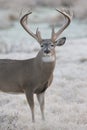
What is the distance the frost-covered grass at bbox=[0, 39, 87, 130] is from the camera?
33.0ft

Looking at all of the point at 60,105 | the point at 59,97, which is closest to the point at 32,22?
the point at 59,97

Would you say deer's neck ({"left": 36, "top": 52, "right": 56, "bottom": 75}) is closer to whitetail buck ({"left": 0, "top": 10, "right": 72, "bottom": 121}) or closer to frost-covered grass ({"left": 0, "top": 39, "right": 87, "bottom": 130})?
whitetail buck ({"left": 0, "top": 10, "right": 72, "bottom": 121})

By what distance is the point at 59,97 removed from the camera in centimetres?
1255

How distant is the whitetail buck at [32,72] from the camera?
387 inches

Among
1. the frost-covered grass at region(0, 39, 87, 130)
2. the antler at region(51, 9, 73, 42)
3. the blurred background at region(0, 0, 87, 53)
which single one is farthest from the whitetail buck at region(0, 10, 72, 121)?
the blurred background at region(0, 0, 87, 53)

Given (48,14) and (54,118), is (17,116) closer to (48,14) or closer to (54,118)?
(54,118)

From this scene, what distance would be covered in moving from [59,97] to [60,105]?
0.84 metres

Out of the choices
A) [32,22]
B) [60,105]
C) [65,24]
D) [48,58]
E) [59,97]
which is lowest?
[32,22]

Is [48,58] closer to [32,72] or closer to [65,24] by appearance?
[32,72]

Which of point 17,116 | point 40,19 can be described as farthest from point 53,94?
point 40,19

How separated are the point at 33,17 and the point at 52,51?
67.3 feet

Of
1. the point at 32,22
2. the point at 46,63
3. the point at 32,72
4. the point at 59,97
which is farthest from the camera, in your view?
the point at 32,22

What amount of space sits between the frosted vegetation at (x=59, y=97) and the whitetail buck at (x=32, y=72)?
0.49 metres

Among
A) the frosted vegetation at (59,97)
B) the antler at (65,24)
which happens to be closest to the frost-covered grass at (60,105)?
the frosted vegetation at (59,97)
